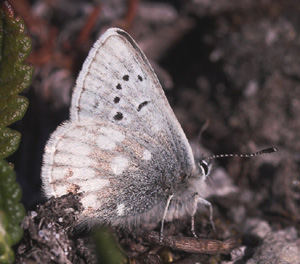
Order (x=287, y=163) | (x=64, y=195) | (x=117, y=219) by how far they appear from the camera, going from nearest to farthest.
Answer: (x=64, y=195) → (x=117, y=219) → (x=287, y=163)

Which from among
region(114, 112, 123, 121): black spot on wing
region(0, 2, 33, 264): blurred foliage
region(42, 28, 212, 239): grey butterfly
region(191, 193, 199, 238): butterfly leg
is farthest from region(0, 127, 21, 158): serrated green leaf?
region(191, 193, 199, 238): butterfly leg

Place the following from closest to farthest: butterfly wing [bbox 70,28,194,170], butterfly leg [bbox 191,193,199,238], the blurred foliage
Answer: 1. the blurred foliage
2. butterfly wing [bbox 70,28,194,170]
3. butterfly leg [bbox 191,193,199,238]

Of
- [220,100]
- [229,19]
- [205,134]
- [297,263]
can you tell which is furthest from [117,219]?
[229,19]

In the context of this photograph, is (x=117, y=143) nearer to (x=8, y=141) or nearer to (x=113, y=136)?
(x=113, y=136)

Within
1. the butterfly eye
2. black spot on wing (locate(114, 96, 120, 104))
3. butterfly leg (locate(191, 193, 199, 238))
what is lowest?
butterfly leg (locate(191, 193, 199, 238))

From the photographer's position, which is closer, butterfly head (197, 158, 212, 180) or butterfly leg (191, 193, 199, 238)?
butterfly leg (191, 193, 199, 238)

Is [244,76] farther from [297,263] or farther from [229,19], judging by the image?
[297,263]

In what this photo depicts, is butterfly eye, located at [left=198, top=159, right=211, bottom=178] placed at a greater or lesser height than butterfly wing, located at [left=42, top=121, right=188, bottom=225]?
greater

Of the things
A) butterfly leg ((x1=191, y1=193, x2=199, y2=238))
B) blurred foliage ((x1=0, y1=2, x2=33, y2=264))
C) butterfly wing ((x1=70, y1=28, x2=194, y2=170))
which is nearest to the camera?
blurred foliage ((x1=0, y1=2, x2=33, y2=264))

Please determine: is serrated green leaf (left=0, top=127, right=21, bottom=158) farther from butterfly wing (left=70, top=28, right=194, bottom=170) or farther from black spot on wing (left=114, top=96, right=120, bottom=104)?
black spot on wing (left=114, top=96, right=120, bottom=104)
